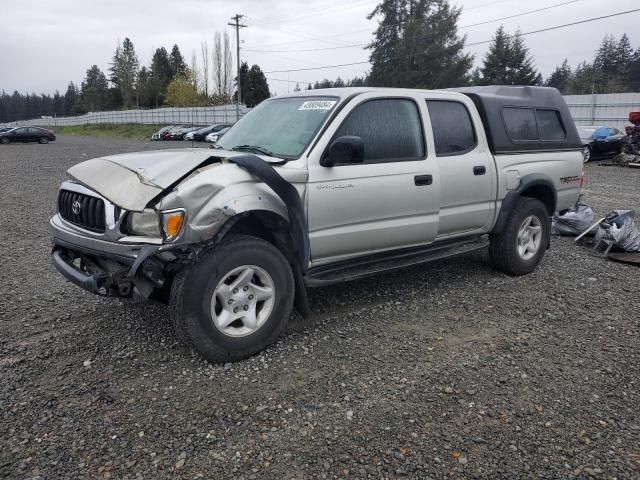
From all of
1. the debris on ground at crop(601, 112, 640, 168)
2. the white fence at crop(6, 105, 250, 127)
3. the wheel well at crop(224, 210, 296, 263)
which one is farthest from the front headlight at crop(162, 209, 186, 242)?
the white fence at crop(6, 105, 250, 127)

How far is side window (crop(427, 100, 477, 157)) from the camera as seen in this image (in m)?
4.86

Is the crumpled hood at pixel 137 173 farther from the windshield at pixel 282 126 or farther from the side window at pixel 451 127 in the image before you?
the side window at pixel 451 127

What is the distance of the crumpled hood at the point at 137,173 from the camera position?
3.39 metres

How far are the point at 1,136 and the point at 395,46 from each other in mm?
33848

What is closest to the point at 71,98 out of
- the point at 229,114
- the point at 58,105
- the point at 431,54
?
the point at 58,105

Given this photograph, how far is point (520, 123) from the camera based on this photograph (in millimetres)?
5629

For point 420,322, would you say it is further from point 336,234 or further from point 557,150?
point 557,150

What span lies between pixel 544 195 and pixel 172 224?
4309 millimetres

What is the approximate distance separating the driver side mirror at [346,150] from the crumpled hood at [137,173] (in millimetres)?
740

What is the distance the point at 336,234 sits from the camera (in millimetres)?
4098

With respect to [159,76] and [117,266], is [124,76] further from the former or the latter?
[117,266]

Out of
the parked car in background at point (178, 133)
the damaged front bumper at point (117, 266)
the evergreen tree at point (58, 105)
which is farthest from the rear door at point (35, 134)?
the evergreen tree at point (58, 105)

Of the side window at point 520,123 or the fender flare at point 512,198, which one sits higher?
the side window at point 520,123

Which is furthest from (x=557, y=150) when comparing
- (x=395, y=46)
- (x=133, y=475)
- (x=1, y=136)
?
(x=395, y=46)
